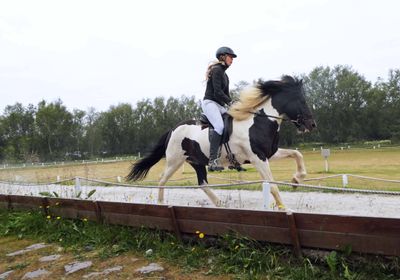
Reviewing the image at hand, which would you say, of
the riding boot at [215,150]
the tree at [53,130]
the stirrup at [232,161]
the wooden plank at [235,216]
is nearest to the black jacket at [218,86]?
the riding boot at [215,150]

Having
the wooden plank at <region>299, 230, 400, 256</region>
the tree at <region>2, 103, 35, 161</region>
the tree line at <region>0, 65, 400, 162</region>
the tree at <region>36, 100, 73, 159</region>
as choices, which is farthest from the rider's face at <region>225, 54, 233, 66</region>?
the tree at <region>2, 103, 35, 161</region>

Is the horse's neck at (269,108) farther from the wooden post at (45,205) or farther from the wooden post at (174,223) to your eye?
the wooden post at (45,205)

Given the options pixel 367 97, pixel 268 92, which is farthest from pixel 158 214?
pixel 367 97

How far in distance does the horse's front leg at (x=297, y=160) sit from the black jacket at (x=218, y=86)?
4.46 ft

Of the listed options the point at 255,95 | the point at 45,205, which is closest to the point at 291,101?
the point at 255,95

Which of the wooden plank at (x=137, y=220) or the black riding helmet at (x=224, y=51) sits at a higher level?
the black riding helmet at (x=224, y=51)

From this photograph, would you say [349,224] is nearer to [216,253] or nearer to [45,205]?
[216,253]

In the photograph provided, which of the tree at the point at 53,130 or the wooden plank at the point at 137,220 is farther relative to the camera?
the tree at the point at 53,130

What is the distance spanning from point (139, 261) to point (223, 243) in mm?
1120

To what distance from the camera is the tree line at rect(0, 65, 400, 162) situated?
66.0 m

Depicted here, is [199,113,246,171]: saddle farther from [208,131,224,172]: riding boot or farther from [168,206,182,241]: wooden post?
[168,206,182,241]: wooden post

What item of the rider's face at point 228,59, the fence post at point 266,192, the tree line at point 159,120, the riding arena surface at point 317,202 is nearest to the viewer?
the fence post at point 266,192

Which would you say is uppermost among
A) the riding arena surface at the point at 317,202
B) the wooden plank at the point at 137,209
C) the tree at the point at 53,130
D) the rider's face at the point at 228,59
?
the tree at the point at 53,130

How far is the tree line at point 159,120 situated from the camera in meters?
66.0
